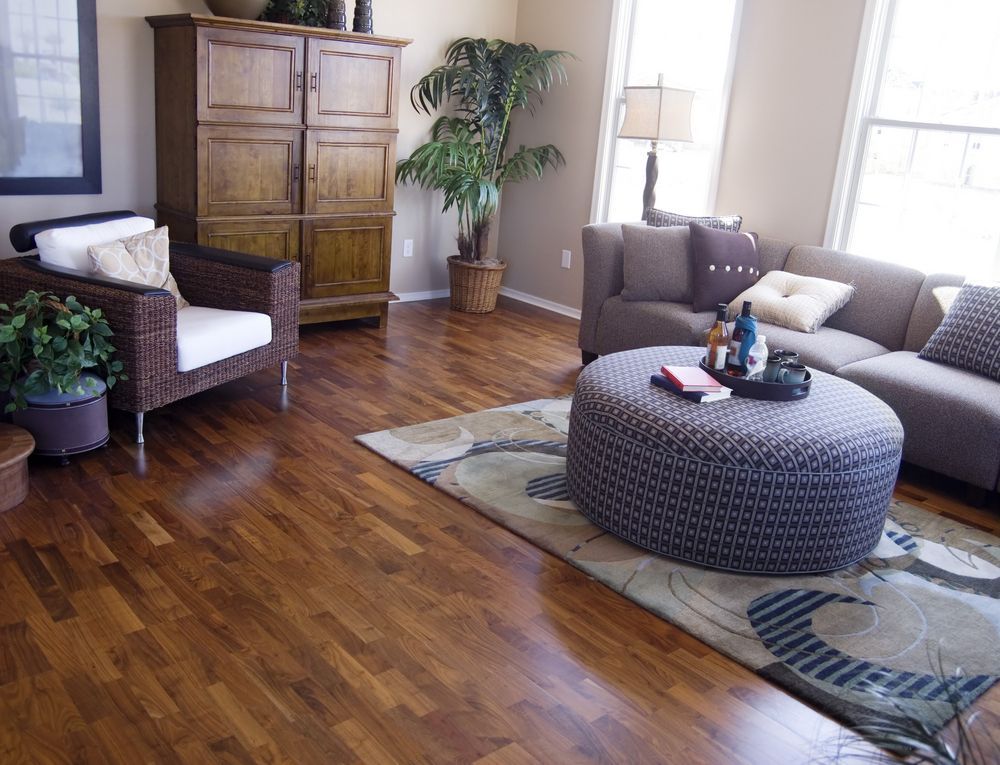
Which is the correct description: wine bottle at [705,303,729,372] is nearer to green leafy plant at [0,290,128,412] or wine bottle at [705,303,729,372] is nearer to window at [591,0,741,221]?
green leafy plant at [0,290,128,412]

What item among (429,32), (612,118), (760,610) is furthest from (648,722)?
(429,32)

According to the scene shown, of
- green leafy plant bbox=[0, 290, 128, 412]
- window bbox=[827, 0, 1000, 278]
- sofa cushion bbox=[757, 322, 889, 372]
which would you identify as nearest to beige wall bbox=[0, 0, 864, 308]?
window bbox=[827, 0, 1000, 278]

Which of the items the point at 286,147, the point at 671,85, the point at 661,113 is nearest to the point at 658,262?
the point at 661,113

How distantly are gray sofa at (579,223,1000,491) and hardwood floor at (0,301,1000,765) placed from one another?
0.24 metres

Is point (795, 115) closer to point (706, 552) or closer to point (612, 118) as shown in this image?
point (612, 118)

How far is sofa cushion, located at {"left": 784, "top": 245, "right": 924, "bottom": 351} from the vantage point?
4.13m

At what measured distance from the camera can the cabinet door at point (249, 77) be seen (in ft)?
14.0

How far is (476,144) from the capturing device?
5633mm

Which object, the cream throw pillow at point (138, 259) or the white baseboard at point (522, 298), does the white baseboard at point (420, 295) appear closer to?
the white baseboard at point (522, 298)

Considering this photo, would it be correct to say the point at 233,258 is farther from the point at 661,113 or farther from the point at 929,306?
the point at 929,306

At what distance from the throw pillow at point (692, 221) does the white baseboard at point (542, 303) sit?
1.31 m

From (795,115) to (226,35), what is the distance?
2877 mm

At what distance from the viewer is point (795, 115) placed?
472 centimetres

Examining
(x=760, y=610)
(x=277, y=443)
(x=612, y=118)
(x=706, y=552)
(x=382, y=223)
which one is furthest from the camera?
(x=612, y=118)
